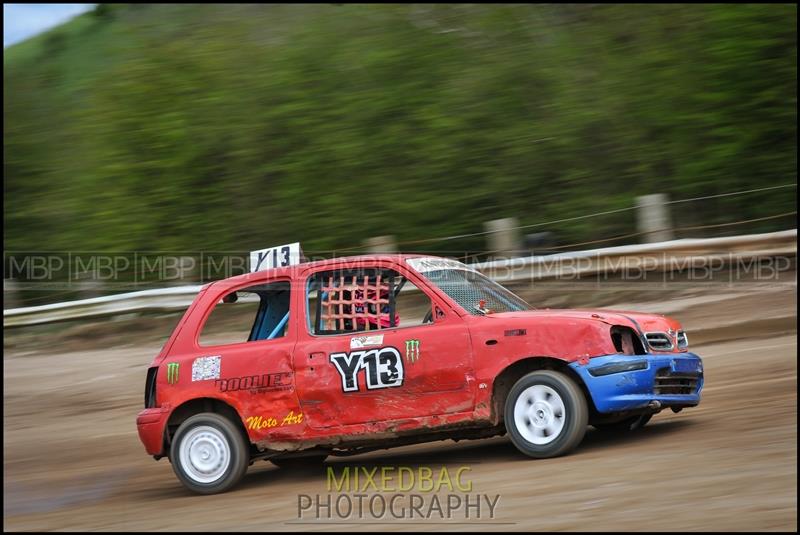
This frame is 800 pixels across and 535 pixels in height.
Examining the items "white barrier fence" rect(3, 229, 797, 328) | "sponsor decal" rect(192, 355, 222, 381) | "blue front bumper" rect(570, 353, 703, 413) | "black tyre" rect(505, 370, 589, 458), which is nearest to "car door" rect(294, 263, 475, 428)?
"black tyre" rect(505, 370, 589, 458)

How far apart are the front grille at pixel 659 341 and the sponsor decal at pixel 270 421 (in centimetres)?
261

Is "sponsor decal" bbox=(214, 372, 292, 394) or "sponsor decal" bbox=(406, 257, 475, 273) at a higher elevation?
"sponsor decal" bbox=(406, 257, 475, 273)

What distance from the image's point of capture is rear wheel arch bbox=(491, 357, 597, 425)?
21.5ft

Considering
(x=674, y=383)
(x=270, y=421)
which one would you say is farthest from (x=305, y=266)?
(x=674, y=383)

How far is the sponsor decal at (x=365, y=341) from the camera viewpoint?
22.4 ft

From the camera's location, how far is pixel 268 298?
7824 millimetres

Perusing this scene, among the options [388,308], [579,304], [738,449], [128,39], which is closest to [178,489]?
[388,308]

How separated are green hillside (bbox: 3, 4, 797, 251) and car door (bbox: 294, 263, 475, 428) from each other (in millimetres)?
8132

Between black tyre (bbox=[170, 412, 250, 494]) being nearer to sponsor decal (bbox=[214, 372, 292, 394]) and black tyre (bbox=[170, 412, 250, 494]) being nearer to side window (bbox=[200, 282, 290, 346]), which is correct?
sponsor decal (bbox=[214, 372, 292, 394])

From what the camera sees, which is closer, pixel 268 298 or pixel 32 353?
pixel 268 298

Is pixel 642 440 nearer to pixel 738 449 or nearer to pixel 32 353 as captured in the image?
pixel 738 449

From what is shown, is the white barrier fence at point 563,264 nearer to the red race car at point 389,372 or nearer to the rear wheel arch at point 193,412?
the red race car at point 389,372

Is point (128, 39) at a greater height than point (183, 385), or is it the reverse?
point (128, 39)

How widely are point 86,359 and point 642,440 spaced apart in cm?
922
